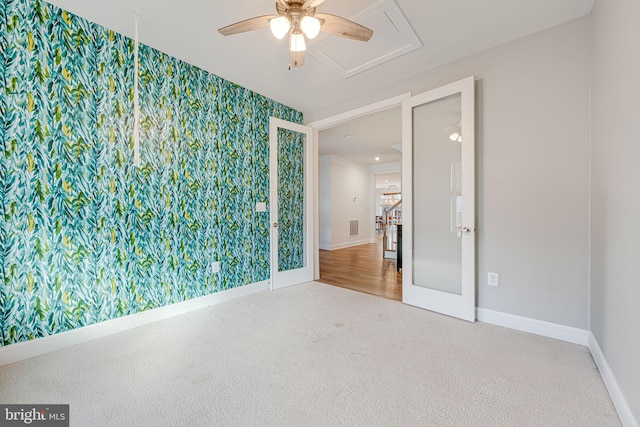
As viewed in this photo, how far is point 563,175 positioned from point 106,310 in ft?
13.1

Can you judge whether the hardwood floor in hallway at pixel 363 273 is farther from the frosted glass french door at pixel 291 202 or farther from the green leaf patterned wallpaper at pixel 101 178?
the green leaf patterned wallpaper at pixel 101 178

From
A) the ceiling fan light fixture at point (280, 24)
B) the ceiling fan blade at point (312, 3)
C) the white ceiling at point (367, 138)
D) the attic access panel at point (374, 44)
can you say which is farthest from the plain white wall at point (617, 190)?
the white ceiling at point (367, 138)

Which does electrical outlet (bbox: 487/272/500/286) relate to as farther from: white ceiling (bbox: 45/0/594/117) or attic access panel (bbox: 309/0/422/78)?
attic access panel (bbox: 309/0/422/78)

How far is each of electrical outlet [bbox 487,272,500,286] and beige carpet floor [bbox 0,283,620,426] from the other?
0.38 m

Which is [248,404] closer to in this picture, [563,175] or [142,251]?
[142,251]

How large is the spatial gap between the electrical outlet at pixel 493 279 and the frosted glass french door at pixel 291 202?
234cm

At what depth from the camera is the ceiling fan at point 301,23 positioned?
164 cm

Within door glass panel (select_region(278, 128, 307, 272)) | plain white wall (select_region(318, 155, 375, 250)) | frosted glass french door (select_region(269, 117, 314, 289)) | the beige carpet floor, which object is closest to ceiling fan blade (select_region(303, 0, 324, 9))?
frosted glass french door (select_region(269, 117, 314, 289))

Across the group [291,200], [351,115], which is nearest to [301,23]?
[351,115]

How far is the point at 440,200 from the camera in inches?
109

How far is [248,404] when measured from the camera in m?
1.42

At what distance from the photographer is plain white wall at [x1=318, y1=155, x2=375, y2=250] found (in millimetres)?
7160

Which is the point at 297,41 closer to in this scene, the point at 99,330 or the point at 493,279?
the point at 493,279

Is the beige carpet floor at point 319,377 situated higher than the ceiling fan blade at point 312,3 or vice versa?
the ceiling fan blade at point 312,3
